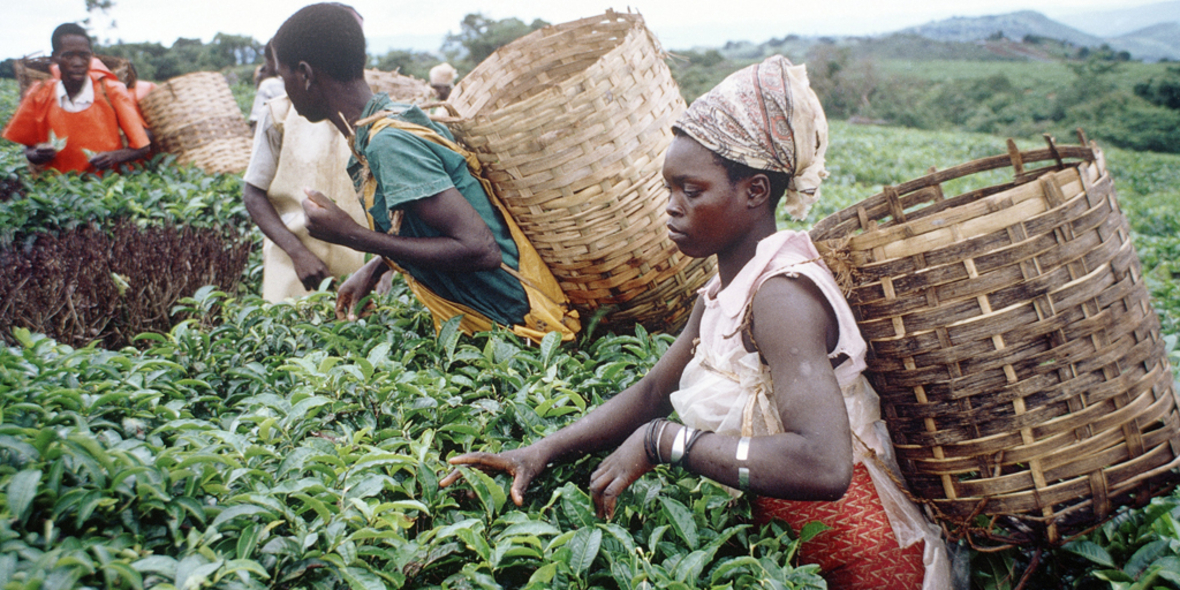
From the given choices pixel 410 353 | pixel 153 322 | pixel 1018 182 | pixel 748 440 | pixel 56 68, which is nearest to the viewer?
pixel 748 440

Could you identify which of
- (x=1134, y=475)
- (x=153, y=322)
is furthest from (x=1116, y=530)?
(x=153, y=322)

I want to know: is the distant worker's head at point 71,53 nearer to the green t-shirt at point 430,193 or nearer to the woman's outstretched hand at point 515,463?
the green t-shirt at point 430,193

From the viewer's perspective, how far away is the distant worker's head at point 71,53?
5.47 metres

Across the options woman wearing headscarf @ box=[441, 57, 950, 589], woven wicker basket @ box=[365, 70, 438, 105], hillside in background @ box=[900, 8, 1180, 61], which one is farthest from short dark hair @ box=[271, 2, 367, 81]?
hillside in background @ box=[900, 8, 1180, 61]

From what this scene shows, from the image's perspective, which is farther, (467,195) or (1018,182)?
(467,195)

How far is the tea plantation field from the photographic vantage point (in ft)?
3.72

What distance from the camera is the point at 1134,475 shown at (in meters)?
1.48

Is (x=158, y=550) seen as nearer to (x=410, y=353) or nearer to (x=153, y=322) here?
(x=410, y=353)

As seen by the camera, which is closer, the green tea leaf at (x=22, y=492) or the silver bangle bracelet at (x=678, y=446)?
the green tea leaf at (x=22, y=492)

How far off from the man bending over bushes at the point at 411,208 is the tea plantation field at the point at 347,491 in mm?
209

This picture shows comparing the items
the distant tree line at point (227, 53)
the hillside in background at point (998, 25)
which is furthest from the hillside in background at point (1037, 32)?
the distant tree line at point (227, 53)

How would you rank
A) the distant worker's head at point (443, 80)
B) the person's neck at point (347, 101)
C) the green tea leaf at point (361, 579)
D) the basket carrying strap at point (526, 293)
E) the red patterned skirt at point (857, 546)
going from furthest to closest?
the distant worker's head at point (443, 80)
the person's neck at point (347, 101)
the basket carrying strap at point (526, 293)
the red patterned skirt at point (857, 546)
the green tea leaf at point (361, 579)

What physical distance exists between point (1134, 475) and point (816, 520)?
64 centimetres

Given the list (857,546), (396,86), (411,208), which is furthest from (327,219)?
(396,86)
